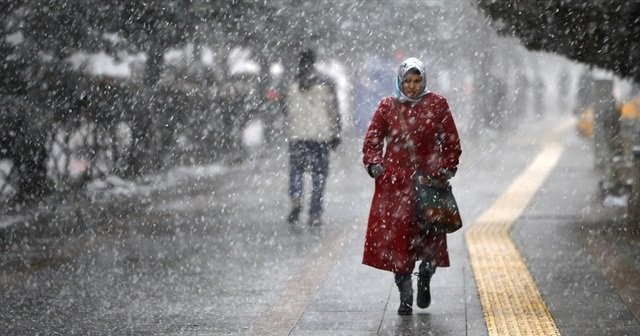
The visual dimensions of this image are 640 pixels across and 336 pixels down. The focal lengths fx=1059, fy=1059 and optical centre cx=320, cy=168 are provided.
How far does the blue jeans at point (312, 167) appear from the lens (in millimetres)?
10367

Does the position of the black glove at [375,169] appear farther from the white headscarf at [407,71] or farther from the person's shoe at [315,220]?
the person's shoe at [315,220]

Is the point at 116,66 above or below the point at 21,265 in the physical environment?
above

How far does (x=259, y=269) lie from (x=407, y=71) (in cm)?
250

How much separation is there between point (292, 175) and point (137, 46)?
384 centimetres

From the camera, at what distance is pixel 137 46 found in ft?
44.1

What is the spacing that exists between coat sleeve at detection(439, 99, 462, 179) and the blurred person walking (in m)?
4.31

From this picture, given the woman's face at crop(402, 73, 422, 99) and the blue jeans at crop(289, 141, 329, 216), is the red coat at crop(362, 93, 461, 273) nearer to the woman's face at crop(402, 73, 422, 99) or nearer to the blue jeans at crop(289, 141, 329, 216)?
the woman's face at crop(402, 73, 422, 99)

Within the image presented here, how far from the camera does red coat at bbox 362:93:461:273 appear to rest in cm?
591

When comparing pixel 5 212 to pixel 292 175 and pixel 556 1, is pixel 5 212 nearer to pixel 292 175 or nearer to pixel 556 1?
pixel 292 175

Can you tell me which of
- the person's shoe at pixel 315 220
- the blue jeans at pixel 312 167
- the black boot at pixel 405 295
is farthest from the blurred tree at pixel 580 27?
the black boot at pixel 405 295

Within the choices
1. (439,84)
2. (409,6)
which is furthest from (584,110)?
(409,6)

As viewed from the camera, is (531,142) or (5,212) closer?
(5,212)

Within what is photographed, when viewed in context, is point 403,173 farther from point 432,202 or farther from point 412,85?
point 412,85

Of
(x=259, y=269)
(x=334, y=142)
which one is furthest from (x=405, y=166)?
(x=334, y=142)
